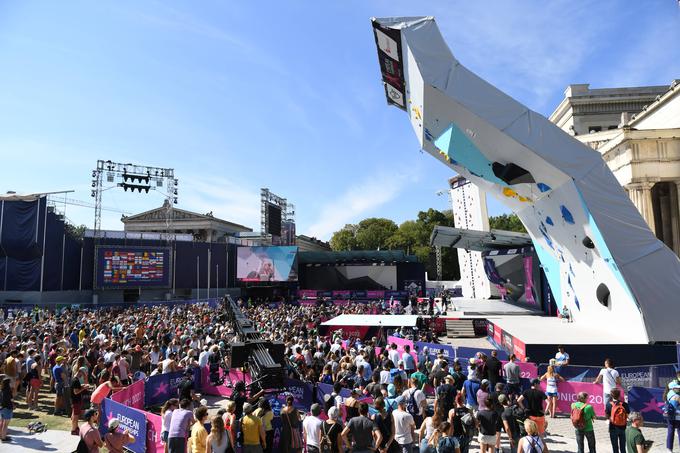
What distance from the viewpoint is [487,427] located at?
657 cm

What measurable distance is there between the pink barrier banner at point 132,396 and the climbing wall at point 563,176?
1215 centimetres

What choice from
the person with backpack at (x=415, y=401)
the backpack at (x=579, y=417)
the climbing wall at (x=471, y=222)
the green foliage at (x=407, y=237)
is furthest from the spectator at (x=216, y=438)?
the green foliage at (x=407, y=237)

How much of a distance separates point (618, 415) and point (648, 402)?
3.57 metres

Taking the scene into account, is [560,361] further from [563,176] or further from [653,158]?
[653,158]

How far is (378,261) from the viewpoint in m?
46.7

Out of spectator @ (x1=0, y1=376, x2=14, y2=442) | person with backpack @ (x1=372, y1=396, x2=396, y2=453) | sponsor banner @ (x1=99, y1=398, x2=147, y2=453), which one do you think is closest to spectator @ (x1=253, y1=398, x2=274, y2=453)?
person with backpack @ (x1=372, y1=396, x2=396, y2=453)

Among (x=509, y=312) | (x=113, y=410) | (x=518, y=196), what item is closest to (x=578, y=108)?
(x=509, y=312)

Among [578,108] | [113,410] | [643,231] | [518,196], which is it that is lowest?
[113,410]

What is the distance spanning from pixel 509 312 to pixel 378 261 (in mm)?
20938

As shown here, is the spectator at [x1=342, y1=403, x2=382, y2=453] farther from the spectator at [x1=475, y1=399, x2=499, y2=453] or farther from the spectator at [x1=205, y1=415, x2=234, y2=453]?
the spectator at [x1=475, y1=399, x2=499, y2=453]

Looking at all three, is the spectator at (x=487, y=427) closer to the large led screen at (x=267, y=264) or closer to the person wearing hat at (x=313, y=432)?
the person wearing hat at (x=313, y=432)

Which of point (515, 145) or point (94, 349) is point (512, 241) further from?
point (94, 349)

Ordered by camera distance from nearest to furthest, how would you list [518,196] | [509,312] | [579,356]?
[579,356], [518,196], [509,312]

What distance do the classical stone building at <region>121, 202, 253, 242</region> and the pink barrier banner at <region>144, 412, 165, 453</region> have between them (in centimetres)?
6028
